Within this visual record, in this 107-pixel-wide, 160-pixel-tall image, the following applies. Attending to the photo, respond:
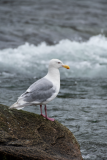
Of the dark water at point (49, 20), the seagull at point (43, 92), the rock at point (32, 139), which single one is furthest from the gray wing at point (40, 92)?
the dark water at point (49, 20)

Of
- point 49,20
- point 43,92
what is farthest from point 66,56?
point 43,92

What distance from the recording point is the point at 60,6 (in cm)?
1961

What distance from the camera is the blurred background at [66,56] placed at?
22.1 ft

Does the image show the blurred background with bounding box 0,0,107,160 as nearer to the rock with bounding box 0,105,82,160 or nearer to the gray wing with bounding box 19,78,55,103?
the rock with bounding box 0,105,82,160

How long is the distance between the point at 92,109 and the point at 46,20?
35.6 feet

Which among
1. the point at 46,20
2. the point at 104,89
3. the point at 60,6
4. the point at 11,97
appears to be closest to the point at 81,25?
the point at 46,20

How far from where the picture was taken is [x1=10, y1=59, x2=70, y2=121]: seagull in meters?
4.50

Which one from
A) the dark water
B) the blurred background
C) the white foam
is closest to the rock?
the blurred background

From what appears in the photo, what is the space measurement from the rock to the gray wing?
287 millimetres

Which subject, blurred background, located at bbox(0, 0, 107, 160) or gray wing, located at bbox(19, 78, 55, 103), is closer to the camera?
gray wing, located at bbox(19, 78, 55, 103)

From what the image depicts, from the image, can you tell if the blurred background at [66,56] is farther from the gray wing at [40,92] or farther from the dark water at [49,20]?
the gray wing at [40,92]

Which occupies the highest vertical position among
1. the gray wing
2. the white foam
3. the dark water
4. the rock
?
the dark water

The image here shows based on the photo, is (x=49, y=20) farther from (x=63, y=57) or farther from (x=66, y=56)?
(x=63, y=57)

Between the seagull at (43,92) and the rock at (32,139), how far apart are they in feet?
0.63
